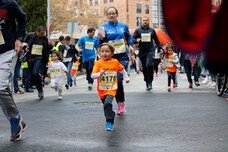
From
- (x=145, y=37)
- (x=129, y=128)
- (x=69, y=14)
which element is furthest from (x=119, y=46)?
(x=69, y=14)

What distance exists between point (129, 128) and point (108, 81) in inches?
31.3

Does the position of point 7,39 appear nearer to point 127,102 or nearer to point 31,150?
point 31,150

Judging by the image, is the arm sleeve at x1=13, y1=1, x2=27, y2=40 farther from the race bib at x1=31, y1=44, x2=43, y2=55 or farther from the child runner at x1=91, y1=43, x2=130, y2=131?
the race bib at x1=31, y1=44, x2=43, y2=55

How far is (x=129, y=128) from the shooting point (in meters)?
5.98

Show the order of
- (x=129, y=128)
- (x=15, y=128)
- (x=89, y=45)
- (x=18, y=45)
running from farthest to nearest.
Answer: (x=89, y=45), (x=129, y=128), (x=15, y=128), (x=18, y=45)

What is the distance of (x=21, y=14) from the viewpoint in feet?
16.8

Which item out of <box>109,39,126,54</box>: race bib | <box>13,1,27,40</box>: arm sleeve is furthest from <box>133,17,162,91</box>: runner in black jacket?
<box>13,1,27,40</box>: arm sleeve

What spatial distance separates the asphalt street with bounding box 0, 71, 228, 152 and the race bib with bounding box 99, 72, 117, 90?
20.4 inches

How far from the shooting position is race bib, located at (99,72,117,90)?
636cm

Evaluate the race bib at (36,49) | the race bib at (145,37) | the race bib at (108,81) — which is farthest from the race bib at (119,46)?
the race bib at (145,37)

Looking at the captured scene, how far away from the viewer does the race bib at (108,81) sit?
636 centimetres

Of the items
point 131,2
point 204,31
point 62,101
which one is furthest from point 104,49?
point 204,31

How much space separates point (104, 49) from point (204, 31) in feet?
20.0

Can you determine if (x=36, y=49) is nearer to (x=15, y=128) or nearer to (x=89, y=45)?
(x=89, y=45)
